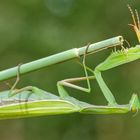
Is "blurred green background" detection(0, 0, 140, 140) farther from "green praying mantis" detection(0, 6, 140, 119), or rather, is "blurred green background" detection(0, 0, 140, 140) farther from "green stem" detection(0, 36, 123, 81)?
"green stem" detection(0, 36, 123, 81)

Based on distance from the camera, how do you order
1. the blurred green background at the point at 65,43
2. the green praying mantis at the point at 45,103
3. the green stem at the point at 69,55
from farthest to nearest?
1. the blurred green background at the point at 65,43
2. the green praying mantis at the point at 45,103
3. the green stem at the point at 69,55

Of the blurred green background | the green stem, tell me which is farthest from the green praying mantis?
the blurred green background

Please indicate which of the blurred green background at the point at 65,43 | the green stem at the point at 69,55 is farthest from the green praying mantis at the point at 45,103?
the blurred green background at the point at 65,43

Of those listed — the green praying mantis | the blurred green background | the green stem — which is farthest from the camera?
the blurred green background

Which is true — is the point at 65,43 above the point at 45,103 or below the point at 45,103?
above

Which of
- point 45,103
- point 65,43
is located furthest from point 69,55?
point 65,43

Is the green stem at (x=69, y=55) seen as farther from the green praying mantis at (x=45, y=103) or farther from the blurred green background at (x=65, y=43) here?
the blurred green background at (x=65, y=43)

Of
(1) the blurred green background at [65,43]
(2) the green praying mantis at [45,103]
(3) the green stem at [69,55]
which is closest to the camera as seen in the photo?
(3) the green stem at [69,55]

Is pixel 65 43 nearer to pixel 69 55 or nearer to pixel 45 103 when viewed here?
pixel 45 103
